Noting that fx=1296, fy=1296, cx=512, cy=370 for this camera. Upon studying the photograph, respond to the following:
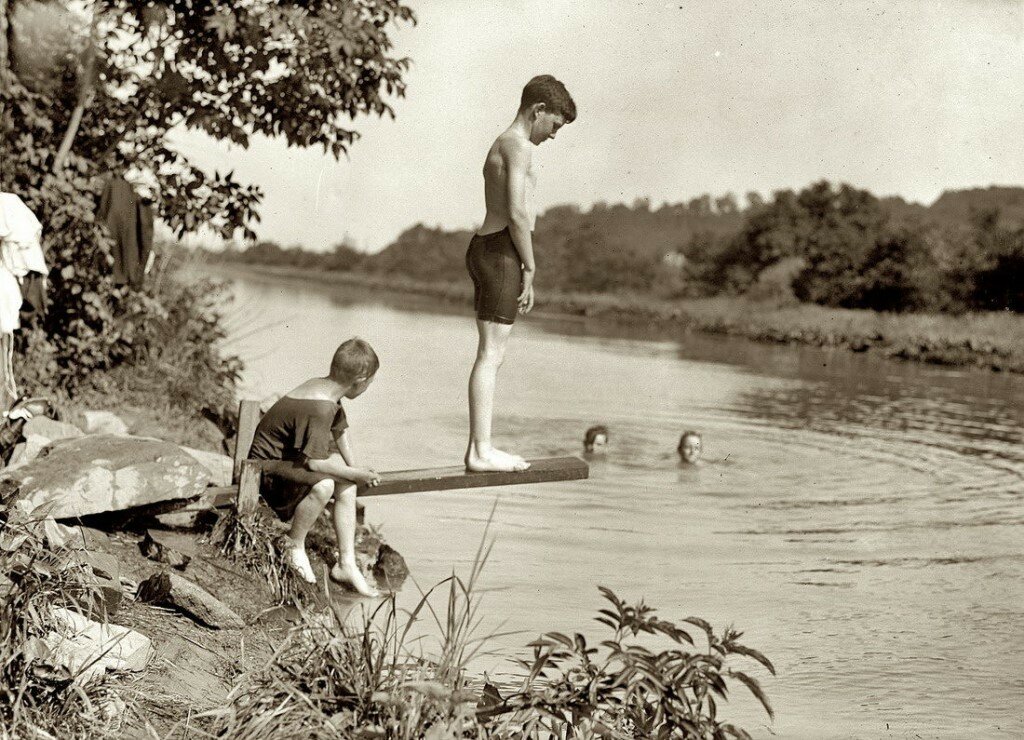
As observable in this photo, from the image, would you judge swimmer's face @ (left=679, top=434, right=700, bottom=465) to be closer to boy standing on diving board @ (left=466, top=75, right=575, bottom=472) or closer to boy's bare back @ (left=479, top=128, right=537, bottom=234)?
boy standing on diving board @ (left=466, top=75, right=575, bottom=472)

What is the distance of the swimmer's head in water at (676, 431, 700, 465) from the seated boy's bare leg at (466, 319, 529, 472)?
8.42 meters

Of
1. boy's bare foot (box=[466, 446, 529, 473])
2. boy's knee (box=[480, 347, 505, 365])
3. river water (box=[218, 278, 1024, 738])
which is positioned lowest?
river water (box=[218, 278, 1024, 738])

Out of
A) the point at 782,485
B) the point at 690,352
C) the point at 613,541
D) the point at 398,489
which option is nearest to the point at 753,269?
the point at 690,352

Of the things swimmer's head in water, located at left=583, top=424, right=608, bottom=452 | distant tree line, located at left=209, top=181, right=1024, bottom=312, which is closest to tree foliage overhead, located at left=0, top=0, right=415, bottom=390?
swimmer's head in water, located at left=583, top=424, right=608, bottom=452

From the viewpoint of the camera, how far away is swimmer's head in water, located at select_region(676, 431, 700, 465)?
14.9 metres

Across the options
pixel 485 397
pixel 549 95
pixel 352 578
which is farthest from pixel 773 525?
pixel 549 95

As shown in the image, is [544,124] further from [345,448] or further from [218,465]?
[218,465]

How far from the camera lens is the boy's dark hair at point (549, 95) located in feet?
20.1

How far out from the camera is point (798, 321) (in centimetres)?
4478

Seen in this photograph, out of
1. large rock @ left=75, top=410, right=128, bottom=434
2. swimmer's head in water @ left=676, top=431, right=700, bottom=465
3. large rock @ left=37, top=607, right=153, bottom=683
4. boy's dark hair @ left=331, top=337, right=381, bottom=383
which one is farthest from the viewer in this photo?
swimmer's head in water @ left=676, top=431, right=700, bottom=465

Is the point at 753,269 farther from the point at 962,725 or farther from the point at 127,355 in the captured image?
the point at 962,725

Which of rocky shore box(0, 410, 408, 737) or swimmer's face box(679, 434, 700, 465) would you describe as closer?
rocky shore box(0, 410, 408, 737)

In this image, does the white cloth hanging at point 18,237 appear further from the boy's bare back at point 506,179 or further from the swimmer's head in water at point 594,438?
the swimmer's head in water at point 594,438

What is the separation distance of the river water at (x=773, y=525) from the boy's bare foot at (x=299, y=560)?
0.83m
